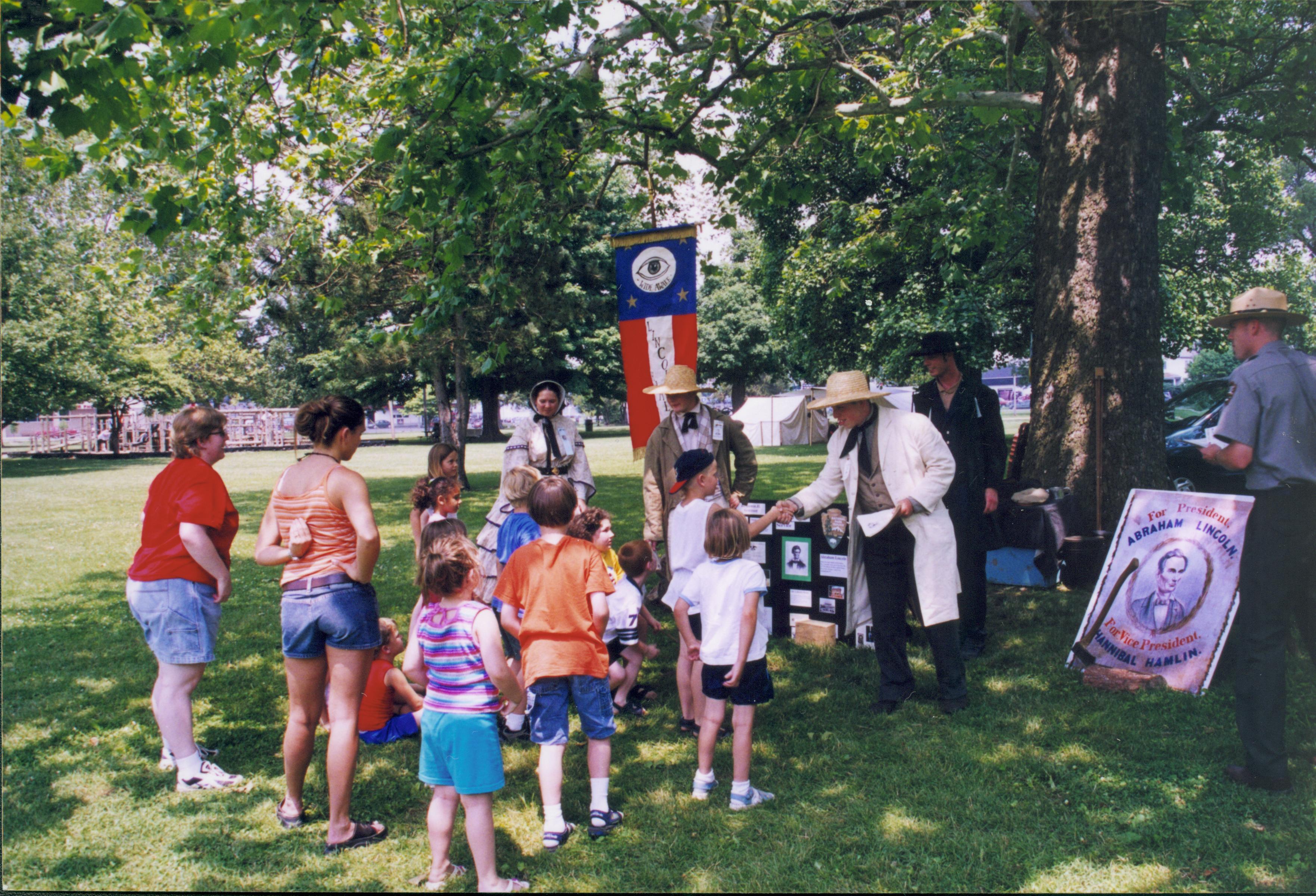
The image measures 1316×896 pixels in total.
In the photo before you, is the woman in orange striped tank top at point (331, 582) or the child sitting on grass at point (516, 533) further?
the child sitting on grass at point (516, 533)

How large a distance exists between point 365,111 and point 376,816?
276 inches

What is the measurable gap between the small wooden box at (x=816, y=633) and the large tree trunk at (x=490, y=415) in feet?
132

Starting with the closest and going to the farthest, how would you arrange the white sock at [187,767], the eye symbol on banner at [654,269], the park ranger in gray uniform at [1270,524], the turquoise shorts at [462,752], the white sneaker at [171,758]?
the turquoise shorts at [462,752] < the park ranger in gray uniform at [1270,524] < the white sock at [187,767] < the white sneaker at [171,758] < the eye symbol on banner at [654,269]

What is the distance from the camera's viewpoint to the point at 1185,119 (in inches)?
458

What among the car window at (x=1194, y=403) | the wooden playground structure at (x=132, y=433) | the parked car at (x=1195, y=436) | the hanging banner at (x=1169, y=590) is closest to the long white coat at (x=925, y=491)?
the hanging banner at (x=1169, y=590)

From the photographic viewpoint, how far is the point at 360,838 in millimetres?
3650

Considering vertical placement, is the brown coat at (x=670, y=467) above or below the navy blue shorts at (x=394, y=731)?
above

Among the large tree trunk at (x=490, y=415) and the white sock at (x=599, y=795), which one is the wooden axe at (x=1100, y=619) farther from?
the large tree trunk at (x=490, y=415)

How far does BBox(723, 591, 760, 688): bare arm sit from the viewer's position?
377 cm

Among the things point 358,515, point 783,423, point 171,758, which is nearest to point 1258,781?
point 358,515

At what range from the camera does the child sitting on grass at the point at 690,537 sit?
4512 millimetres

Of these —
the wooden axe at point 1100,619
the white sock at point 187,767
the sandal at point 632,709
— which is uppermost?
the wooden axe at point 1100,619

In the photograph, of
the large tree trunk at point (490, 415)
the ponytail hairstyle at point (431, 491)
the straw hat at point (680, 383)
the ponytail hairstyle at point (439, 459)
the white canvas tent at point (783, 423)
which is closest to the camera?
the ponytail hairstyle at point (431, 491)

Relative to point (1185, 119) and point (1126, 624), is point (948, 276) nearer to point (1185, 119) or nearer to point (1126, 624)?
point (1185, 119)
